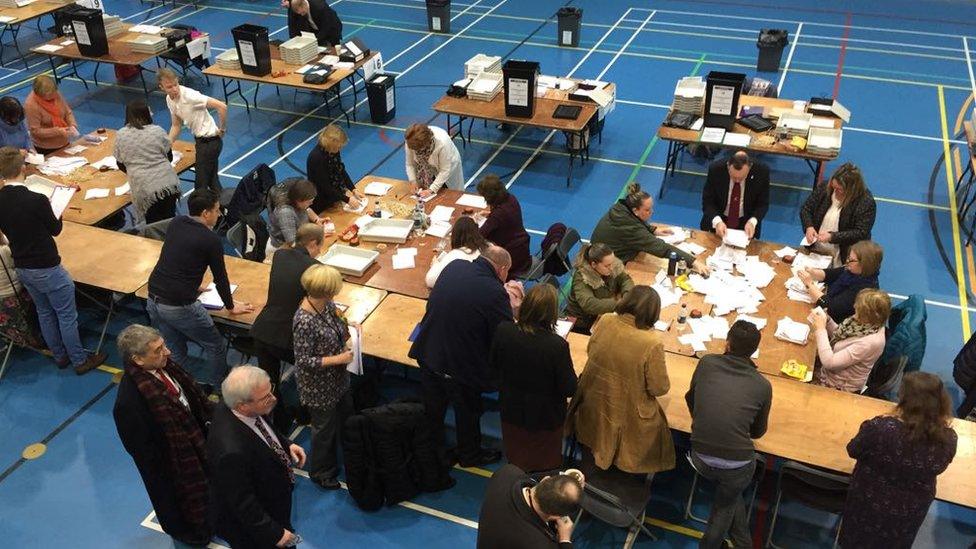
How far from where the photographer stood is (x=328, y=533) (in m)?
5.22

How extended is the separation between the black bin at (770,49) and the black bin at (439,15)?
5.82 m

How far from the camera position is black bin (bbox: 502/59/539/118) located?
9102 mm

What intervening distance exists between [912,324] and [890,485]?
1793mm

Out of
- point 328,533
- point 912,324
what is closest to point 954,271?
point 912,324

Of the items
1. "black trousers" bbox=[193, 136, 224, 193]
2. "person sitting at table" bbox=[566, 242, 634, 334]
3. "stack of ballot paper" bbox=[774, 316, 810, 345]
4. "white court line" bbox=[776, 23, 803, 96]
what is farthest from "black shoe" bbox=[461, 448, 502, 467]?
"white court line" bbox=[776, 23, 803, 96]

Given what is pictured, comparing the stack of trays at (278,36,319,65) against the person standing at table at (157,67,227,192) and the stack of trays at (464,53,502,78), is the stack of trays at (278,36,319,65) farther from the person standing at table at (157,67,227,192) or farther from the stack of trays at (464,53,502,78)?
the person standing at table at (157,67,227,192)

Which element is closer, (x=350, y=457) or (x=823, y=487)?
(x=823, y=487)

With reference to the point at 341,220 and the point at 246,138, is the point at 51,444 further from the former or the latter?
the point at 246,138

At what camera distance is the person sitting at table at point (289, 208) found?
248 inches

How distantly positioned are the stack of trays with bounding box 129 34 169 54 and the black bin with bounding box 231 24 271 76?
1.87 metres

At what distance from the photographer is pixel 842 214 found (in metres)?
6.52

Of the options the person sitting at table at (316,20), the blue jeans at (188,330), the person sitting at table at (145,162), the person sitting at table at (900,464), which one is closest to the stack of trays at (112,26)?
the person sitting at table at (316,20)

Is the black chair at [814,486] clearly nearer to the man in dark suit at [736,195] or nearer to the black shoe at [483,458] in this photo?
the black shoe at [483,458]

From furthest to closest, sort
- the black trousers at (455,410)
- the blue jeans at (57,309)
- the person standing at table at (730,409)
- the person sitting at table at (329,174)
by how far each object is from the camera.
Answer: the person sitting at table at (329,174) → the blue jeans at (57,309) → the black trousers at (455,410) → the person standing at table at (730,409)
